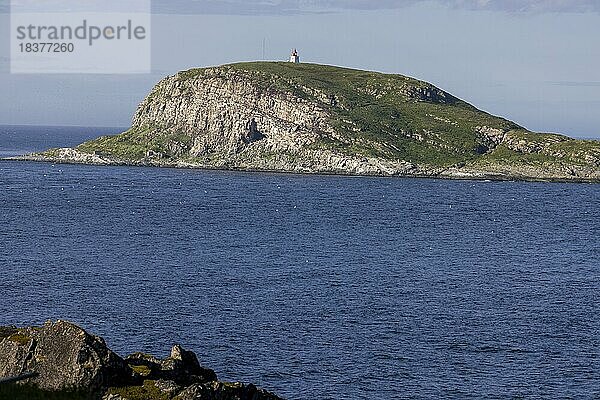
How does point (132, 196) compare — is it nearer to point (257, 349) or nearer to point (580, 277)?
point (580, 277)

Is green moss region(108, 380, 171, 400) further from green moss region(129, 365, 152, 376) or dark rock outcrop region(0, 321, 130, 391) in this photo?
green moss region(129, 365, 152, 376)

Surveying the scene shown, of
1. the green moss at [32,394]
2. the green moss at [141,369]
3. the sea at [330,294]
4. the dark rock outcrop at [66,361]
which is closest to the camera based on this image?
the green moss at [32,394]

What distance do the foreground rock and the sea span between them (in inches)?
693

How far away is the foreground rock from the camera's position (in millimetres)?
33250

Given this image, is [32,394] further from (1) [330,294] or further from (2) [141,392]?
(1) [330,294]

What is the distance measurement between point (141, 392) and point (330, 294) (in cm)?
4691

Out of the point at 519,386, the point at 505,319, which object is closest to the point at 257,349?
the point at 519,386

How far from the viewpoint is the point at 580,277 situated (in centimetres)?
9419

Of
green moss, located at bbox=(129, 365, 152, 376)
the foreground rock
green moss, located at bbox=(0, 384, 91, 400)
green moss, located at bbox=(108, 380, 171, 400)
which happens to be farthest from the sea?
green moss, located at bbox=(0, 384, 91, 400)

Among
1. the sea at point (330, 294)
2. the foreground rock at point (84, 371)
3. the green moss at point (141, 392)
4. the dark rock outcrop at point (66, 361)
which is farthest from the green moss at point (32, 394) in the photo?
the sea at point (330, 294)

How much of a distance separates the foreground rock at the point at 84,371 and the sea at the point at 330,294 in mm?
17592

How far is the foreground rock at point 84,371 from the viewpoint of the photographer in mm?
33250

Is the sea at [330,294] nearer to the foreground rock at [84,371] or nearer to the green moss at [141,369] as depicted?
the green moss at [141,369]

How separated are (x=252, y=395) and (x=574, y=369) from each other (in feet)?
94.1
